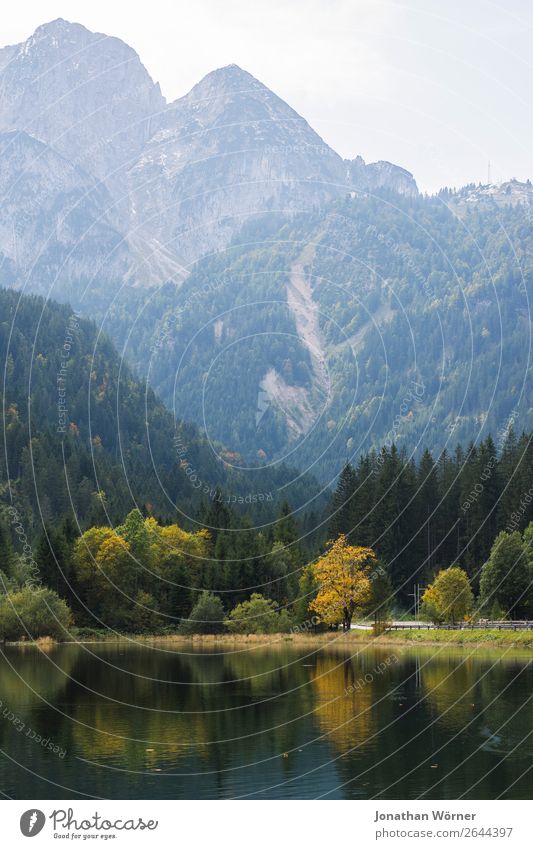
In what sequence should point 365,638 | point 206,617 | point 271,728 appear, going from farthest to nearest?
point 206,617, point 365,638, point 271,728

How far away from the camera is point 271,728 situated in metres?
63.2

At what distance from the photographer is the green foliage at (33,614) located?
118 metres

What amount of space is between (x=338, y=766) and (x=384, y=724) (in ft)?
37.8

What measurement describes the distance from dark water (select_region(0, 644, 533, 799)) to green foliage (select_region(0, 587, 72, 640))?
18439 mm

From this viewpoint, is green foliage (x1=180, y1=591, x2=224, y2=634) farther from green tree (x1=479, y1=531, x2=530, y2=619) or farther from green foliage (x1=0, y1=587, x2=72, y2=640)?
green tree (x1=479, y1=531, x2=530, y2=619)

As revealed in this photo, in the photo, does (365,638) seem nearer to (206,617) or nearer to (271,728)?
(206,617)

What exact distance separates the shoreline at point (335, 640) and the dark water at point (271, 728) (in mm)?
6997

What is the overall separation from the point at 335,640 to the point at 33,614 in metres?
29.3

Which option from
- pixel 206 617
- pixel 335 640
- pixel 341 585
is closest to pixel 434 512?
pixel 341 585

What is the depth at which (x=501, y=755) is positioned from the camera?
53.9m

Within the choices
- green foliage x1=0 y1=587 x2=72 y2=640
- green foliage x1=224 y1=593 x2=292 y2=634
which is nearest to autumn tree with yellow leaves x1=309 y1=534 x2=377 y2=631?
green foliage x1=224 y1=593 x2=292 y2=634

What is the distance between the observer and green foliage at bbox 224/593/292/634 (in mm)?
128500

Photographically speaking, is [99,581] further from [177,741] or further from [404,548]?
[177,741]
